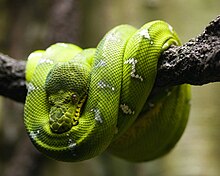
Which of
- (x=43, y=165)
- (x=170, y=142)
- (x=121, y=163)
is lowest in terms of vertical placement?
(x=43, y=165)

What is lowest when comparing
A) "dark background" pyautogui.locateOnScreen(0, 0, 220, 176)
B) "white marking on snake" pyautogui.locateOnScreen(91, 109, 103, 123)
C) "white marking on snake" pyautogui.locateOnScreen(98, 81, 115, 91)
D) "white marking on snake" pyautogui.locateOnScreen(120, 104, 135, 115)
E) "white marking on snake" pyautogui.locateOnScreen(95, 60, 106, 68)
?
"dark background" pyautogui.locateOnScreen(0, 0, 220, 176)

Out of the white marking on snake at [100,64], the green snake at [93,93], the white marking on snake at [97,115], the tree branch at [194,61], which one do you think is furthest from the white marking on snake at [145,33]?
the white marking on snake at [97,115]

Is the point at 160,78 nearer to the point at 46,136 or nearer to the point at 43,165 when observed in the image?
the point at 46,136

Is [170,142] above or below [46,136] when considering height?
below

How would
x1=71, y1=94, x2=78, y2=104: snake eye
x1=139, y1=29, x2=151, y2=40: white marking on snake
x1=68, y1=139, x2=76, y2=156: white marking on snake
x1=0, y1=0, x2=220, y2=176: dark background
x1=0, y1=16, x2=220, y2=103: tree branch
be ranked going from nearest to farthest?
x1=0, y1=16, x2=220, y2=103: tree branch < x1=68, y1=139, x2=76, y2=156: white marking on snake < x1=71, y1=94, x2=78, y2=104: snake eye < x1=139, y1=29, x2=151, y2=40: white marking on snake < x1=0, y1=0, x2=220, y2=176: dark background

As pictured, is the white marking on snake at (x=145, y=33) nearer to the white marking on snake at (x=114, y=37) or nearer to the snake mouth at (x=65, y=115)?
the white marking on snake at (x=114, y=37)

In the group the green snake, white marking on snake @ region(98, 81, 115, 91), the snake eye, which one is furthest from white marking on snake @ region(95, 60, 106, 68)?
the snake eye

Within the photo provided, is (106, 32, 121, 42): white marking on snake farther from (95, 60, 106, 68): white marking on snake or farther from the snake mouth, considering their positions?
the snake mouth

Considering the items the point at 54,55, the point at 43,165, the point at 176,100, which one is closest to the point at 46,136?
the point at 54,55
